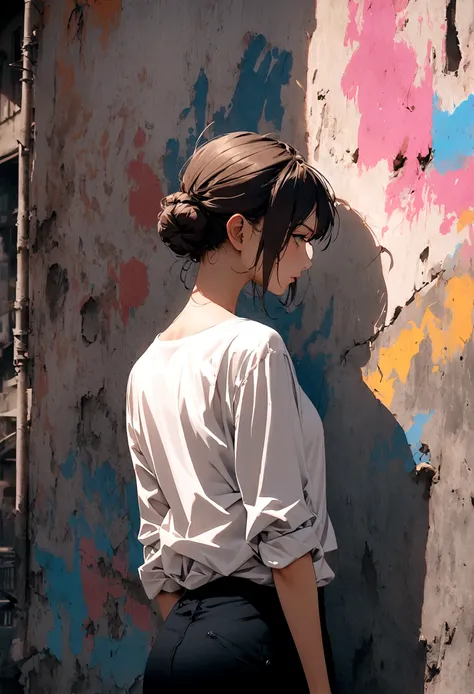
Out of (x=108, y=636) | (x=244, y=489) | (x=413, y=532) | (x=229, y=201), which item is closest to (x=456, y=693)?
(x=413, y=532)

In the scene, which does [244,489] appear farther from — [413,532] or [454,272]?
[454,272]

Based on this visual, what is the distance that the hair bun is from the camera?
6.00ft

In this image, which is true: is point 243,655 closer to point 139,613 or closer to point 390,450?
point 390,450

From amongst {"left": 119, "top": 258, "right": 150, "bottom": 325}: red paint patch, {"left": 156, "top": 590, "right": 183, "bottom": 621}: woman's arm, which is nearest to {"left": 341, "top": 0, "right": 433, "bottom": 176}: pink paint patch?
{"left": 119, "top": 258, "right": 150, "bottom": 325}: red paint patch

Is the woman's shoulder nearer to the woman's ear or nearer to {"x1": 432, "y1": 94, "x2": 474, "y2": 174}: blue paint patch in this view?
the woman's ear

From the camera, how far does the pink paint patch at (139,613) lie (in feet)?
9.11

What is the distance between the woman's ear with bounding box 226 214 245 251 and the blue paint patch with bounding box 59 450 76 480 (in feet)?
5.27

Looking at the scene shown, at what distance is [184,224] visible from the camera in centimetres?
184

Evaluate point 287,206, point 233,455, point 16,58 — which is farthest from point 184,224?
point 16,58

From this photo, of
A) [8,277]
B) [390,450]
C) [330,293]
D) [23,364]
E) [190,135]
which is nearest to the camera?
[390,450]

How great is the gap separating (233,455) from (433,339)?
1.78ft

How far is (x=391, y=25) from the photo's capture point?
7.03ft

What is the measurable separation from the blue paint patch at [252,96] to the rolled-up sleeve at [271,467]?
0.97 metres

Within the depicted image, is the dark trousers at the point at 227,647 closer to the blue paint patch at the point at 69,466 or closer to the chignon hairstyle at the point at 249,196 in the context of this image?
the chignon hairstyle at the point at 249,196
